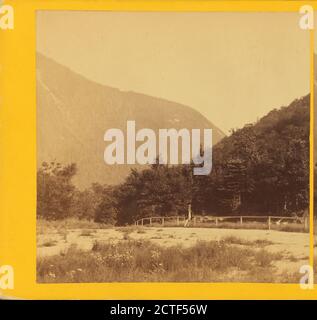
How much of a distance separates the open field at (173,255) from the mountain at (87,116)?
41 cm

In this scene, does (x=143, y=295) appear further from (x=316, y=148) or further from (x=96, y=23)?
(x=96, y=23)

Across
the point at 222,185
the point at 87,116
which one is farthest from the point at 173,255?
the point at 87,116

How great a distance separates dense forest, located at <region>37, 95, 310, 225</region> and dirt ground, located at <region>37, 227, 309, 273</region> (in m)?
0.10

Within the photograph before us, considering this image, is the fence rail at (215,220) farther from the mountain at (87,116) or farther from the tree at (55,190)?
the tree at (55,190)

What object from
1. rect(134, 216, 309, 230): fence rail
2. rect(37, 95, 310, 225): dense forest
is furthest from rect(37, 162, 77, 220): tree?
rect(134, 216, 309, 230): fence rail

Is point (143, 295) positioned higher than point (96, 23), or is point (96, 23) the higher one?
point (96, 23)

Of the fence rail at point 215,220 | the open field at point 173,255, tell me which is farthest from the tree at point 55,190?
the fence rail at point 215,220

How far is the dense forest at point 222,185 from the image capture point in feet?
11.4

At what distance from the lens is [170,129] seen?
3.50 m

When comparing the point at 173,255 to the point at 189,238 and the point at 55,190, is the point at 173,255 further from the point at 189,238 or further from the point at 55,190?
the point at 55,190

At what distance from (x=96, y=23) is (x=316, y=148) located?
5.60ft

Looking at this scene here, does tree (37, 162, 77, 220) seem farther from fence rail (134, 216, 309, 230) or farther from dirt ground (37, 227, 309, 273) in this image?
fence rail (134, 216, 309, 230)
